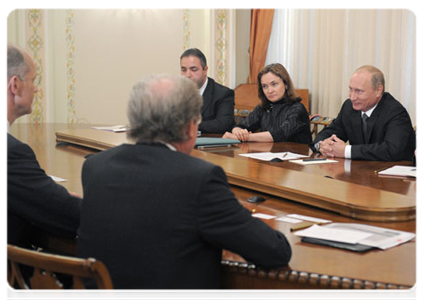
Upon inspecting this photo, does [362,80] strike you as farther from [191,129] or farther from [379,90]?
[191,129]

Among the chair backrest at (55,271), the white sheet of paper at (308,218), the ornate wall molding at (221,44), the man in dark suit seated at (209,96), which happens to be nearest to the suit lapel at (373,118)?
the man in dark suit seated at (209,96)

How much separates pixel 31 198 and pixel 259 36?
5542 millimetres

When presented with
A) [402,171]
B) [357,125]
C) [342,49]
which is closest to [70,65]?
[342,49]

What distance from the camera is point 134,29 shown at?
7.12 m

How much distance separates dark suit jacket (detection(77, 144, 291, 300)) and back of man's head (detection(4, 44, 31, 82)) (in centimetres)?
73

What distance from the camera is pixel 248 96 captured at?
683 centimetres

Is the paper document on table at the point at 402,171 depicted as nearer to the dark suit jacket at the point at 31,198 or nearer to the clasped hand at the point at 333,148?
the clasped hand at the point at 333,148

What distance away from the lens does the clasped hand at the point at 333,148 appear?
362 centimetres

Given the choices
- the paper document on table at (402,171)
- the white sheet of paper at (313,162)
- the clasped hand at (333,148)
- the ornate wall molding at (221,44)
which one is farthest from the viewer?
the ornate wall molding at (221,44)

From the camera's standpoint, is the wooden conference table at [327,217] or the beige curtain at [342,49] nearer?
the wooden conference table at [327,217]

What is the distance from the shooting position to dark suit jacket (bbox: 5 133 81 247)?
77.2 inches

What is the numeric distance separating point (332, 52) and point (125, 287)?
5111 millimetres

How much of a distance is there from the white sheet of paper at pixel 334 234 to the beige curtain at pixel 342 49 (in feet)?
12.8

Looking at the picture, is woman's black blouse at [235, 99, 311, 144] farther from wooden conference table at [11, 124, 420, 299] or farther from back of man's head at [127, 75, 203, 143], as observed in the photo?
back of man's head at [127, 75, 203, 143]
